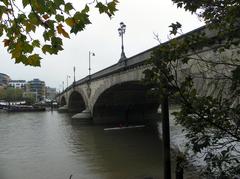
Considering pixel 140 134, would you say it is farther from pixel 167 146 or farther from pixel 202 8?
pixel 202 8

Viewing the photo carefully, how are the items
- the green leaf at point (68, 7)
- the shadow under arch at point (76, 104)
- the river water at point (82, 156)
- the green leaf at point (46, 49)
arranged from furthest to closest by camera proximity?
the shadow under arch at point (76, 104) → the river water at point (82, 156) → the green leaf at point (46, 49) → the green leaf at point (68, 7)

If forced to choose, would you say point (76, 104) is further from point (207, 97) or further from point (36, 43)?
point (36, 43)

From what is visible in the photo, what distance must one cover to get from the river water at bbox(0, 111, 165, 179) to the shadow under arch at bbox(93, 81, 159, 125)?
11.6 m

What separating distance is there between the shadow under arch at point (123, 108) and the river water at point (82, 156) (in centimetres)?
1164

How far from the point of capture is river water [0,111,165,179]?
1980 cm

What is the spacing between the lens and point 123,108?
53.1 metres

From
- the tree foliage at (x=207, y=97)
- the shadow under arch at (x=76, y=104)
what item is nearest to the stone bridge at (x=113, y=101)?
the shadow under arch at (x=76, y=104)

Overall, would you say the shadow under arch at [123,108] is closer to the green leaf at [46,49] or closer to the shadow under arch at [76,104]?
the shadow under arch at [76,104]

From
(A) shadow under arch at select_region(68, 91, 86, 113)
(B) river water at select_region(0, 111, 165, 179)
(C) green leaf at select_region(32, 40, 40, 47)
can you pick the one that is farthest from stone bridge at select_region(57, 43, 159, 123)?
(C) green leaf at select_region(32, 40, 40, 47)

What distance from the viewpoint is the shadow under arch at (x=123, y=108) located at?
5006 centimetres

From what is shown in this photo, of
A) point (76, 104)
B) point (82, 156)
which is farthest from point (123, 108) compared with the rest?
point (76, 104)

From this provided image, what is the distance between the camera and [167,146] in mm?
11305

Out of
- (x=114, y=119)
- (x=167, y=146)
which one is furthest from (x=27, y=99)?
(x=167, y=146)

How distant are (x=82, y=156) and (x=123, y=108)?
91.2 ft
